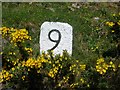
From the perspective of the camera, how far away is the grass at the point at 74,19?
1046cm

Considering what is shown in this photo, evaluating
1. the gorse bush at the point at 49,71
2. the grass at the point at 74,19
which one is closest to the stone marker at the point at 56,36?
the gorse bush at the point at 49,71

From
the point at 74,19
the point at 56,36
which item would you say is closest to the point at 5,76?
the point at 56,36

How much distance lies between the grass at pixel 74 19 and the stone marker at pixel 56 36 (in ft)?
6.51

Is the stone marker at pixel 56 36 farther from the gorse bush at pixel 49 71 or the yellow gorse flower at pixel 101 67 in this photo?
the yellow gorse flower at pixel 101 67

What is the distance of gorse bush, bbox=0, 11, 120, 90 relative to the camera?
25.9 feet

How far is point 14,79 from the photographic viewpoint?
8234 mm

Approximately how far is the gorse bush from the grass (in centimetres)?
131

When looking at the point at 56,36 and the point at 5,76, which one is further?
the point at 5,76

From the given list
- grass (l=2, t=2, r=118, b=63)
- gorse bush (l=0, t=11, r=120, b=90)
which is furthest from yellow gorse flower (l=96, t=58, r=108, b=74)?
grass (l=2, t=2, r=118, b=63)

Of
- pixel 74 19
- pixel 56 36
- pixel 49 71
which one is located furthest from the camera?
pixel 74 19

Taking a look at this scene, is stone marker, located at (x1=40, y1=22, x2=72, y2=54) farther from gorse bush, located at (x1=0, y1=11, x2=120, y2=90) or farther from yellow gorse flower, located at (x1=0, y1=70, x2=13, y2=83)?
yellow gorse flower, located at (x1=0, y1=70, x2=13, y2=83)

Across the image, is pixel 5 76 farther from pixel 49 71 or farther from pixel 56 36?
pixel 56 36

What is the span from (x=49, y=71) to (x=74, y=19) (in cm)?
369

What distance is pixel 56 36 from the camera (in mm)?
7641
